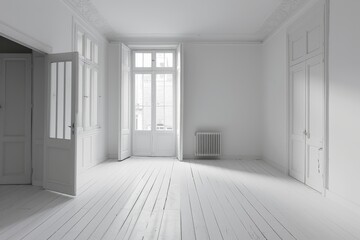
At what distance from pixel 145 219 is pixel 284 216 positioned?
1710 millimetres

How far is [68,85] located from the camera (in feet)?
14.4

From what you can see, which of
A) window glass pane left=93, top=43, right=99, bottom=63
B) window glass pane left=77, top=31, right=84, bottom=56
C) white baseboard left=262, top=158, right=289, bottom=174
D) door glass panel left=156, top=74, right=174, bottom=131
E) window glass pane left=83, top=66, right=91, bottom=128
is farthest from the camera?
door glass panel left=156, top=74, right=174, bottom=131

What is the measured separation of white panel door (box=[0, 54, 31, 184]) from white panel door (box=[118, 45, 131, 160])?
2.46m

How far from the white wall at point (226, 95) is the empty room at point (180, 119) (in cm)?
3

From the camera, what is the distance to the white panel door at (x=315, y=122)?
161 inches

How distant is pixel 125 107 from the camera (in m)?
6.97

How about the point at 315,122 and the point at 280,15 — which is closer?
the point at 315,122

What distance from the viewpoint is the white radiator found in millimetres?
7074

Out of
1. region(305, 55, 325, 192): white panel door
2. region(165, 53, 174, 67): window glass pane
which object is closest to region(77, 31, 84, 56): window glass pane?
region(165, 53, 174, 67): window glass pane

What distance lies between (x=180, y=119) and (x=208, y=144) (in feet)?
3.62

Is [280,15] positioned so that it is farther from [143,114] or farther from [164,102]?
[143,114]

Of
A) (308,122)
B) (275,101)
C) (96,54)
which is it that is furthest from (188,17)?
(308,122)

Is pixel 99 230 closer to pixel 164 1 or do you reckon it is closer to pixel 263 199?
pixel 263 199

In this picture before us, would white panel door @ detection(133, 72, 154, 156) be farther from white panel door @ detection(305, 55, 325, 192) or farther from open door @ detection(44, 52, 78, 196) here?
white panel door @ detection(305, 55, 325, 192)
